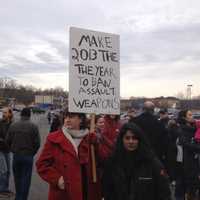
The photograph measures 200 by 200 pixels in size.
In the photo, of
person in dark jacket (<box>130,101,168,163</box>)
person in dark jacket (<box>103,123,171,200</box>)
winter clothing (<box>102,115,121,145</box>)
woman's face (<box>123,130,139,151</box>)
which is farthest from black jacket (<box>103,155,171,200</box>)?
person in dark jacket (<box>130,101,168,163</box>)

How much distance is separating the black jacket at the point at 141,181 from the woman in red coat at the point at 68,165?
1.96ft

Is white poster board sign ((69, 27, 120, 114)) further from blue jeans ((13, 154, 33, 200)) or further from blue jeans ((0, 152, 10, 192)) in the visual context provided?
blue jeans ((0, 152, 10, 192))

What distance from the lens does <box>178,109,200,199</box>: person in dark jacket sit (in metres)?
8.05

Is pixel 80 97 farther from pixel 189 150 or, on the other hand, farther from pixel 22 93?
pixel 22 93

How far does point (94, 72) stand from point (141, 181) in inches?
69.2

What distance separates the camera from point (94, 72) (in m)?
5.24

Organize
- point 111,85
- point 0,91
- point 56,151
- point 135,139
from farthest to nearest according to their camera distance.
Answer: point 0,91 < point 111,85 < point 56,151 < point 135,139

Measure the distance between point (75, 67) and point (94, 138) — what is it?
2.73ft

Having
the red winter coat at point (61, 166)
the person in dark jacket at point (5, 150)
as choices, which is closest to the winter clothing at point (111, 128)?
the red winter coat at point (61, 166)

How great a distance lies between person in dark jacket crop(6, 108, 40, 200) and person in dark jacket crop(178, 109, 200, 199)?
8.18ft

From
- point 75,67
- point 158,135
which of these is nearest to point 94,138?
point 75,67

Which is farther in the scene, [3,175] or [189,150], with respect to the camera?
[3,175]

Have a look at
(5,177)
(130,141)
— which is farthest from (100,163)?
(5,177)

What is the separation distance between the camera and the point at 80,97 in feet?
16.8
